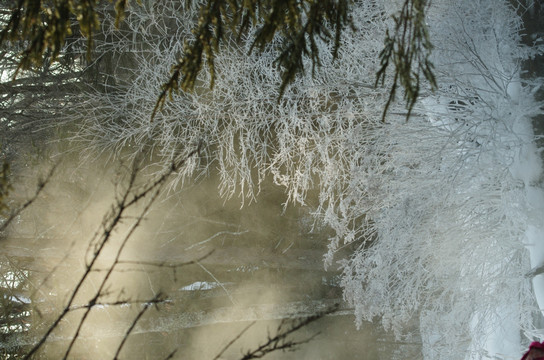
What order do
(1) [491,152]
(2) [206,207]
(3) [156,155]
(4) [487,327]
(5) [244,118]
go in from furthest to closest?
(2) [206,207]
(3) [156,155]
(5) [244,118]
(4) [487,327]
(1) [491,152]

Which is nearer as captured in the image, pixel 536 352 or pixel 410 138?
pixel 536 352

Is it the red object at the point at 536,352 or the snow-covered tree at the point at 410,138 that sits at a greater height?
the snow-covered tree at the point at 410,138

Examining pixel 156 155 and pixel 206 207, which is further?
pixel 206 207

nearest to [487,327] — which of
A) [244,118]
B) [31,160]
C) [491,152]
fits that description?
[491,152]

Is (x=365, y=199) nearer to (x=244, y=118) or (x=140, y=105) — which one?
(x=244, y=118)

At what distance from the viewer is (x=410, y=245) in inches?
292

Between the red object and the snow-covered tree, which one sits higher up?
the snow-covered tree

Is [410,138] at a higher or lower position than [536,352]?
higher

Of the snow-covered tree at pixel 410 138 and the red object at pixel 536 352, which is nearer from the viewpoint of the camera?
the red object at pixel 536 352

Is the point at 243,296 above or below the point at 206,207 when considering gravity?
below

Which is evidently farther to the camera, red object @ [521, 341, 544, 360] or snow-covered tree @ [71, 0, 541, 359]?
snow-covered tree @ [71, 0, 541, 359]

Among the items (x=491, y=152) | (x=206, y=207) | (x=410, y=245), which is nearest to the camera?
(x=491, y=152)

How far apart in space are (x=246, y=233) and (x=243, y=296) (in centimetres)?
126

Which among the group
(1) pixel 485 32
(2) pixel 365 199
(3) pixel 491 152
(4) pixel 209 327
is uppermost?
(1) pixel 485 32
